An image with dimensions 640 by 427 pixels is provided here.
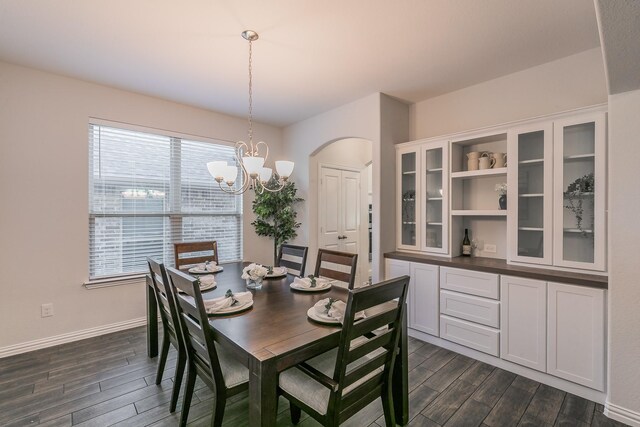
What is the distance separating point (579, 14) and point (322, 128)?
285 cm

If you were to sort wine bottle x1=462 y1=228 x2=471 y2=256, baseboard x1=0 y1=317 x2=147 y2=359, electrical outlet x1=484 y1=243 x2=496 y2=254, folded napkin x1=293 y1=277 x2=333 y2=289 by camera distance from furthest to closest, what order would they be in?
1. wine bottle x1=462 y1=228 x2=471 y2=256
2. electrical outlet x1=484 y1=243 x2=496 y2=254
3. baseboard x1=0 y1=317 x2=147 y2=359
4. folded napkin x1=293 y1=277 x2=333 y2=289

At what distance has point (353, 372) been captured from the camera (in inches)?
56.5

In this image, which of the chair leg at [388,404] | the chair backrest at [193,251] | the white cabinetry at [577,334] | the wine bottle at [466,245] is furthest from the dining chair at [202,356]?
the wine bottle at [466,245]

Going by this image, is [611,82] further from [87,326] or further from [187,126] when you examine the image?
[87,326]

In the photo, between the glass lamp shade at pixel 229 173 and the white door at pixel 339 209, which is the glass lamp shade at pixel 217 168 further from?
the white door at pixel 339 209

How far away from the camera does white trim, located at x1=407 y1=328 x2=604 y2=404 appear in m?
2.23

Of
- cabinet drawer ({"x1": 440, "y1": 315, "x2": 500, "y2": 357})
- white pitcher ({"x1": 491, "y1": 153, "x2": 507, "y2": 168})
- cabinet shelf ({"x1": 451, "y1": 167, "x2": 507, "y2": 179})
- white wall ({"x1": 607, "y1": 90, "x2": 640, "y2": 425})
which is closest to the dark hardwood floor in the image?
cabinet drawer ({"x1": 440, "y1": 315, "x2": 500, "y2": 357})

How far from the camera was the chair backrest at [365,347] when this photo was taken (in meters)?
1.35

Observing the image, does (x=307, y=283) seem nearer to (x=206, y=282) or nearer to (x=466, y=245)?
(x=206, y=282)

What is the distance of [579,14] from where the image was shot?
2.12 metres

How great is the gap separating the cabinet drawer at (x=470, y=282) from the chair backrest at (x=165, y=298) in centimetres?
245

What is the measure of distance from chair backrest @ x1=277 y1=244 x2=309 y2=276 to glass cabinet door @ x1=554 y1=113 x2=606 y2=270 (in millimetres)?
2192

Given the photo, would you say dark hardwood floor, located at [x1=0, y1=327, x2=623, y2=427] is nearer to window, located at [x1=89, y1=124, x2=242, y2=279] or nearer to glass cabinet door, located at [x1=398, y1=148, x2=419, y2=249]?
window, located at [x1=89, y1=124, x2=242, y2=279]

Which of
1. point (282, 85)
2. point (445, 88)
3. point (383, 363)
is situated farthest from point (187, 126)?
point (383, 363)
